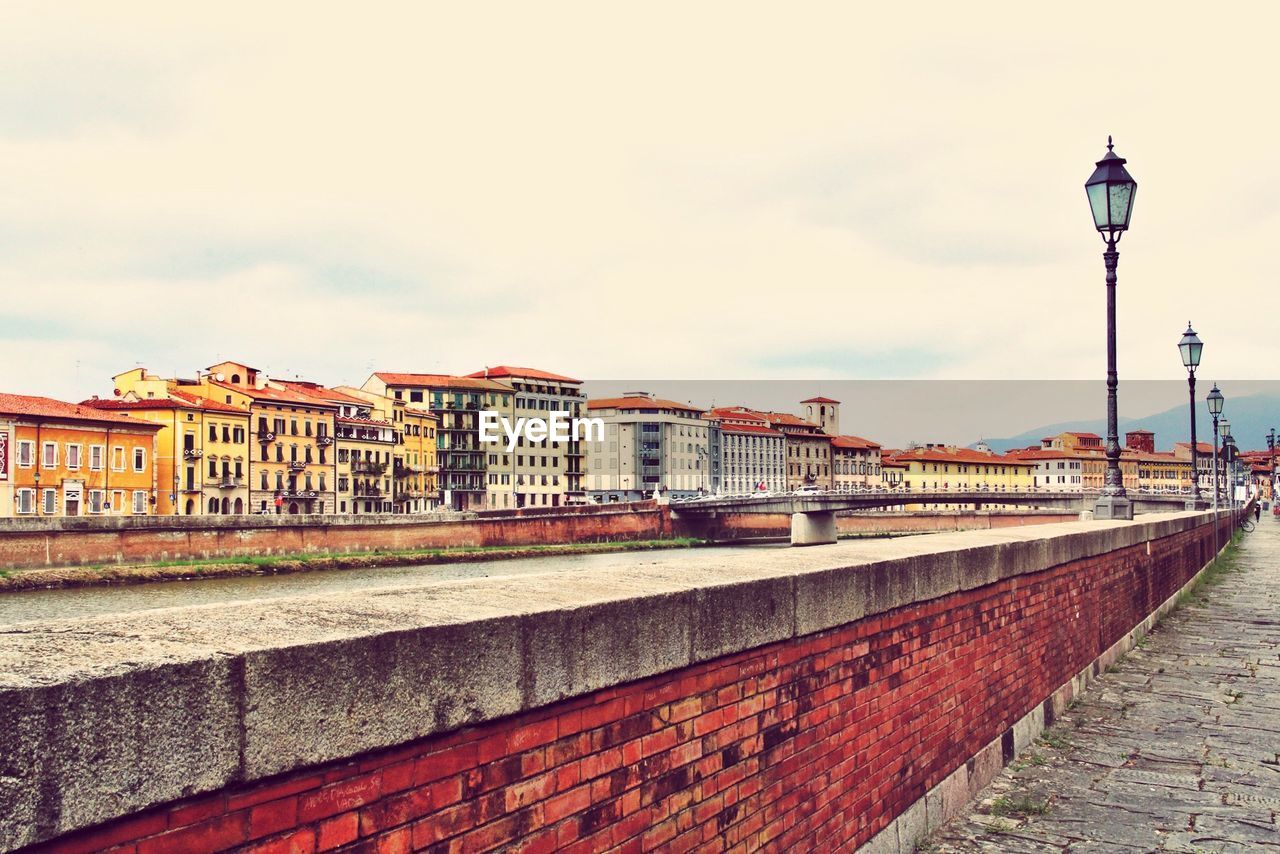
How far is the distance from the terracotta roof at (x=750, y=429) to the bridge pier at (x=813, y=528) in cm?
5109

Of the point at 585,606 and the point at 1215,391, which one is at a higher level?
the point at 1215,391

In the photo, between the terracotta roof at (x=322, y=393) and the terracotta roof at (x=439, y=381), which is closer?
the terracotta roof at (x=322, y=393)

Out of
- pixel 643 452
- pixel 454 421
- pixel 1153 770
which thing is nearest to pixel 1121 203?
pixel 1153 770

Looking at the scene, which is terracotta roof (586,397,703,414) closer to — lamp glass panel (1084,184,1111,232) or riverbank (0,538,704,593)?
riverbank (0,538,704,593)

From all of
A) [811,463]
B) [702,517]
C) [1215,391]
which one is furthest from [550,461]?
[1215,391]

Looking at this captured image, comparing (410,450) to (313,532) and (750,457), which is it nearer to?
(313,532)

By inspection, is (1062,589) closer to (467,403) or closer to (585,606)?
→ (585,606)

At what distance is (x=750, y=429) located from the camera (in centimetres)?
12888

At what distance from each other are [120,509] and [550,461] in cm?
5170

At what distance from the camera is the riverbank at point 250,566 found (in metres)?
35.4

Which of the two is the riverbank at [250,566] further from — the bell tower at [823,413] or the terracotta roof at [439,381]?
the bell tower at [823,413]

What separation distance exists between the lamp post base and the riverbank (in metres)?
32.0

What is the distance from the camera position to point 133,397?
68.4 metres

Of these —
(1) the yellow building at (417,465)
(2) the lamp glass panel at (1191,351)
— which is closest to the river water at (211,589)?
(2) the lamp glass panel at (1191,351)
